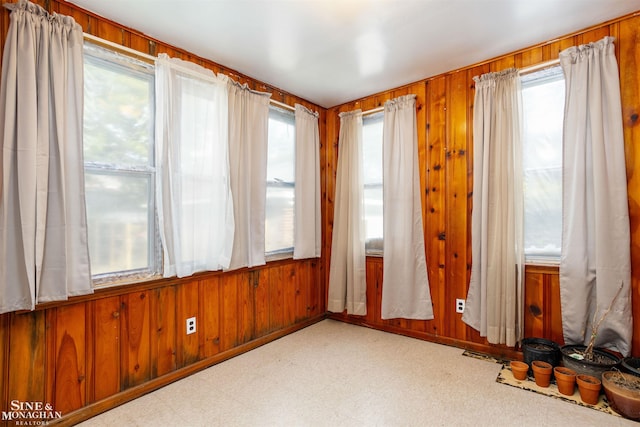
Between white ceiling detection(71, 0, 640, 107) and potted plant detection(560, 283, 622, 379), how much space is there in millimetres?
1865

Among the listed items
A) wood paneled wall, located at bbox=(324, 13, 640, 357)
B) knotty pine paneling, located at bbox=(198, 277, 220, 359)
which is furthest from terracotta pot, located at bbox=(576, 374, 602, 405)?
knotty pine paneling, located at bbox=(198, 277, 220, 359)

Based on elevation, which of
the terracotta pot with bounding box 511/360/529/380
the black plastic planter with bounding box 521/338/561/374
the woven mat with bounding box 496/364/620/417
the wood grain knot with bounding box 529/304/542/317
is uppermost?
the wood grain knot with bounding box 529/304/542/317

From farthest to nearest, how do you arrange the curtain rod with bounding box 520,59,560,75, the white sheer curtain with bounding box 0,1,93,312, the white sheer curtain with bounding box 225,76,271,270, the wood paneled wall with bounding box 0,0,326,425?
1. the white sheer curtain with bounding box 225,76,271,270
2. the curtain rod with bounding box 520,59,560,75
3. the wood paneled wall with bounding box 0,0,326,425
4. the white sheer curtain with bounding box 0,1,93,312

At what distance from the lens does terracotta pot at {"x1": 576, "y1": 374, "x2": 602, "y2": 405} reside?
1.94m

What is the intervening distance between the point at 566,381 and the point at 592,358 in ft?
0.81

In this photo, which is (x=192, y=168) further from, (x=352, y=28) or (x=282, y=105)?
(x=352, y=28)

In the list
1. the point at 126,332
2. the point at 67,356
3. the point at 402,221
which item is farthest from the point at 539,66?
the point at 67,356

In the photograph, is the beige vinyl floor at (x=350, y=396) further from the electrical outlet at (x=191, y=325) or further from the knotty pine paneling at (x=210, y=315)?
the electrical outlet at (x=191, y=325)

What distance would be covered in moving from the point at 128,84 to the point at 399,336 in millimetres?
3144

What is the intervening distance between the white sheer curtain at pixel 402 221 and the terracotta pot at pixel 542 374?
3.10 feet

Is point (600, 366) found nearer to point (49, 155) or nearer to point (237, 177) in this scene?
point (237, 177)

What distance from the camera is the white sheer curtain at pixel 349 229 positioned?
344cm

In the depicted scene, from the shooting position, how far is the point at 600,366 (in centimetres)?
201

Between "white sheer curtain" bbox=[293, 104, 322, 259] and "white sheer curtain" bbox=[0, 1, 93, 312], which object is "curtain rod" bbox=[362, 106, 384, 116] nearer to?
"white sheer curtain" bbox=[293, 104, 322, 259]
